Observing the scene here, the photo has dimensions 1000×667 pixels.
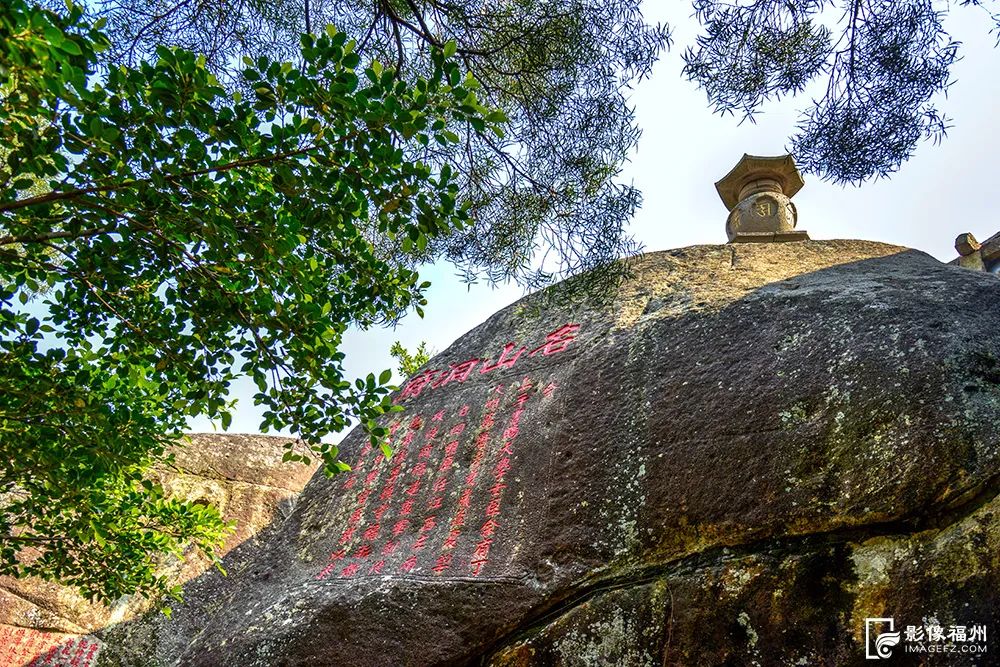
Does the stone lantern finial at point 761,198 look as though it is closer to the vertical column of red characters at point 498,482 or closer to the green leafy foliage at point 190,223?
the vertical column of red characters at point 498,482

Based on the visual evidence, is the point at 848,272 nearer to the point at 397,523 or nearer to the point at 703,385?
the point at 703,385

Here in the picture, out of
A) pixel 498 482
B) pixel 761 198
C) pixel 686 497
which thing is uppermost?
pixel 761 198

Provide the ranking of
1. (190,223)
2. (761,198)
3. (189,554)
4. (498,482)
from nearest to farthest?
1. (190,223)
2. (498,482)
3. (761,198)
4. (189,554)

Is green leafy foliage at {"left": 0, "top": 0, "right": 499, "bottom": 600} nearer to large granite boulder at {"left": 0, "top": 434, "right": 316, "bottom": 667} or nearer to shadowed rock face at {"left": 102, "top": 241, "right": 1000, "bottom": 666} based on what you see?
shadowed rock face at {"left": 102, "top": 241, "right": 1000, "bottom": 666}

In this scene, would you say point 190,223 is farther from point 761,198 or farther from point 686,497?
point 761,198

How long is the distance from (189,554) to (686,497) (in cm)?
648

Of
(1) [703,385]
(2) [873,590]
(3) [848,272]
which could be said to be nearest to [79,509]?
(1) [703,385]

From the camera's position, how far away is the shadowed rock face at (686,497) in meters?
3.07

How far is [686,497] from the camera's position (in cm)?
365

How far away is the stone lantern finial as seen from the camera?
23.2 feet

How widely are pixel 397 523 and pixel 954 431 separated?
9.94 feet

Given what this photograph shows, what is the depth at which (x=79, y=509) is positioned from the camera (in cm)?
452

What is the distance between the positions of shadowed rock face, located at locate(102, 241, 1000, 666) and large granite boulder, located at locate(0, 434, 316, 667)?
2.58m

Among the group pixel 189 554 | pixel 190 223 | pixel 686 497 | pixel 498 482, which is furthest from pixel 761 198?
pixel 189 554
